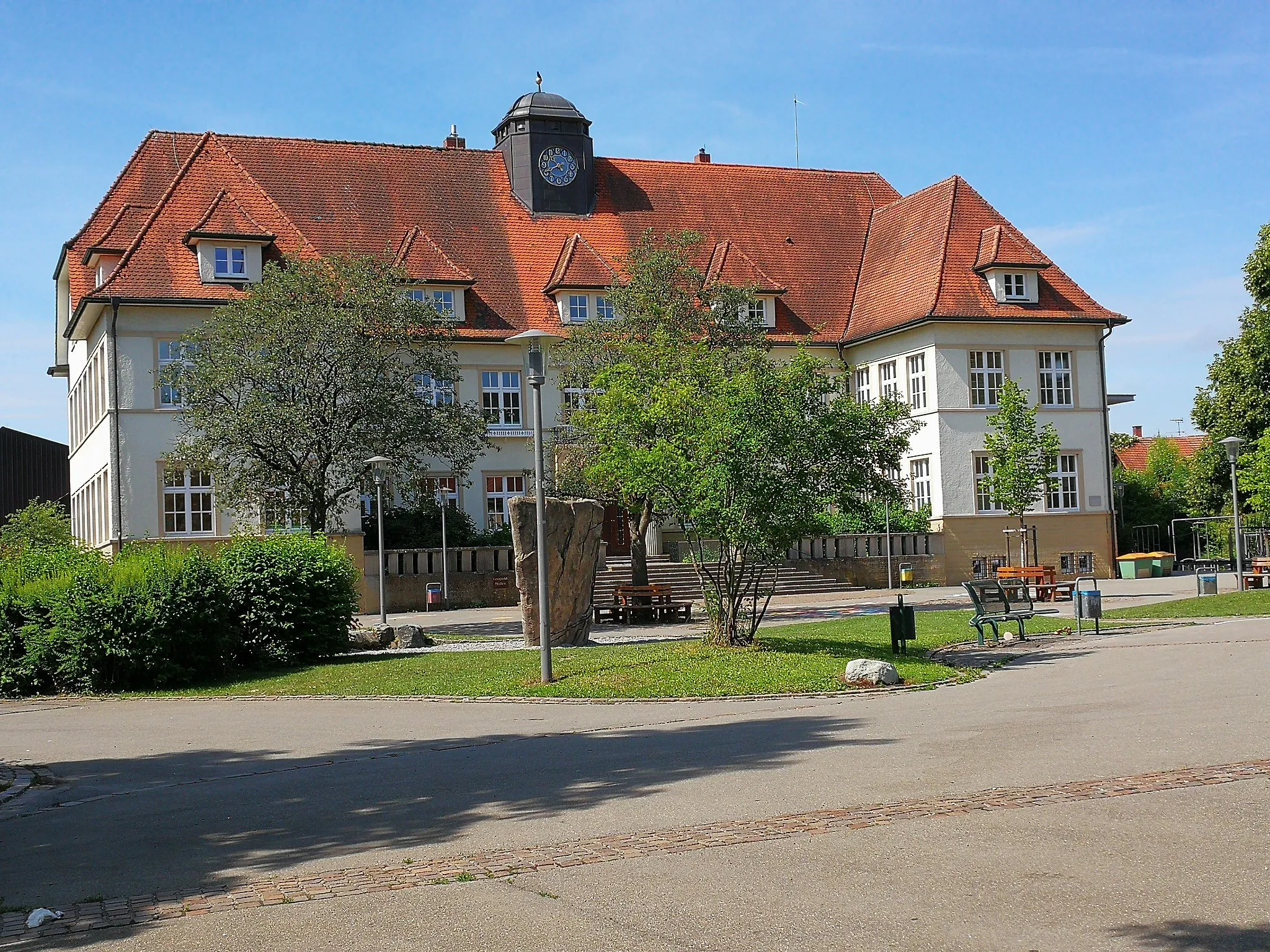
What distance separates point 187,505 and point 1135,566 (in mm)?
29454

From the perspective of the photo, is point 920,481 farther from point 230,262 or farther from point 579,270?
point 230,262

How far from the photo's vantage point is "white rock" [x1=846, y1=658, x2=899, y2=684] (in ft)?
55.4

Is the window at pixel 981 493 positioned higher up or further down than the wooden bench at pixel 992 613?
higher up

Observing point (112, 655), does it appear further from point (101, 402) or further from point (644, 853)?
point (101, 402)

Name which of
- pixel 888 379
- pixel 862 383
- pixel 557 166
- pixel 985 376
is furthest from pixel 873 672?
pixel 557 166

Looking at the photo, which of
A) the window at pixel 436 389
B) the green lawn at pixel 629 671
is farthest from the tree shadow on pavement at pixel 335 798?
the window at pixel 436 389

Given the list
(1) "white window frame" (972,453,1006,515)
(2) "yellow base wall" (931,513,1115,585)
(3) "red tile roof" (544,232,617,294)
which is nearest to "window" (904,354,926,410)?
(1) "white window frame" (972,453,1006,515)

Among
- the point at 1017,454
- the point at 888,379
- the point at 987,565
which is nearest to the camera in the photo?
the point at 1017,454

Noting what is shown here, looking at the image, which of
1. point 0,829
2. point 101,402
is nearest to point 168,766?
point 0,829

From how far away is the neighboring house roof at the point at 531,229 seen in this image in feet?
140

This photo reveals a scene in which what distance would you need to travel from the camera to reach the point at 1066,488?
4516 cm

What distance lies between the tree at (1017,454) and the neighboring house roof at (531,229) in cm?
652

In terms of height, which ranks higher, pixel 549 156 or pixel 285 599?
pixel 549 156

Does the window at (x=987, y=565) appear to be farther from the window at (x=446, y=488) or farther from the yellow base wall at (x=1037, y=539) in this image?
the window at (x=446, y=488)
